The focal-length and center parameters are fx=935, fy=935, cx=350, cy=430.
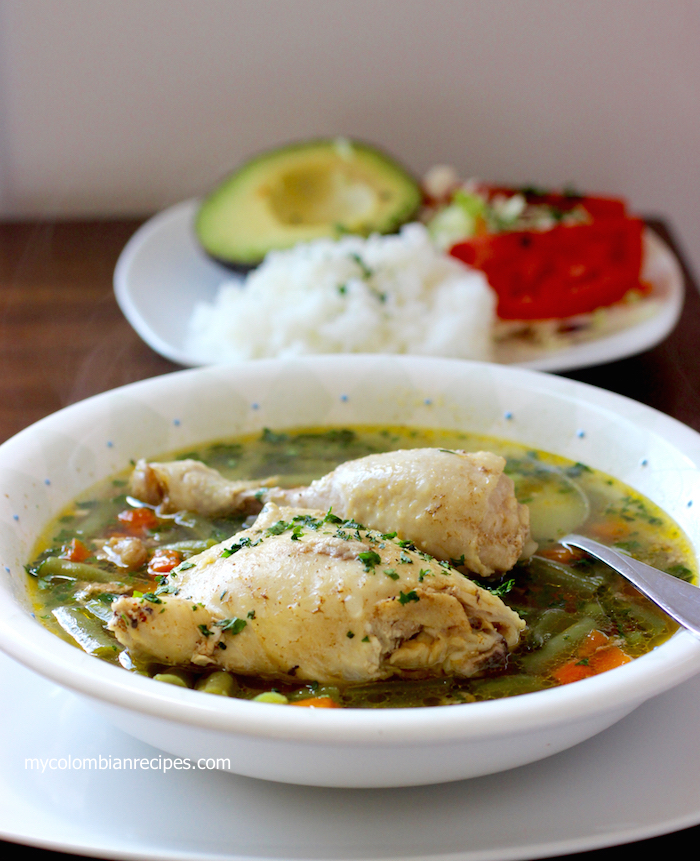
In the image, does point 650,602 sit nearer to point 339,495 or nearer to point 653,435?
point 653,435

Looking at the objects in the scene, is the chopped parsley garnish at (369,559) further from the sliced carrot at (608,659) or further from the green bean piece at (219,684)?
the sliced carrot at (608,659)

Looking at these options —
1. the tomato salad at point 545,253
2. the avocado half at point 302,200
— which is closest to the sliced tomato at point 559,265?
the tomato salad at point 545,253

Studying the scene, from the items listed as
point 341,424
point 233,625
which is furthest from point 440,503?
point 341,424

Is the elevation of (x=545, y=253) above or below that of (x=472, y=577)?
below

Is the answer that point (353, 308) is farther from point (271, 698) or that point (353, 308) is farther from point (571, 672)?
point (271, 698)

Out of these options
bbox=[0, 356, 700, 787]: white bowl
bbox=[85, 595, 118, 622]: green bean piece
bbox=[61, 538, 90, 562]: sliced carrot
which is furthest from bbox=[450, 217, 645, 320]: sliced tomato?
bbox=[85, 595, 118, 622]: green bean piece
